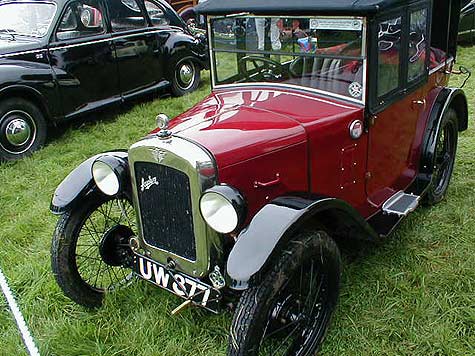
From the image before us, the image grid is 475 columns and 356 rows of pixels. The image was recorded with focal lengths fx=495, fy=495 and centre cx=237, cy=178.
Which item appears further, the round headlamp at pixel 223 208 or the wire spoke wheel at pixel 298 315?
the wire spoke wheel at pixel 298 315

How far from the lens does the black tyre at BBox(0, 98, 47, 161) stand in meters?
5.29

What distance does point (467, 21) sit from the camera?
888cm

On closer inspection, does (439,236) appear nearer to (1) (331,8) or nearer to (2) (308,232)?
(2) (308,232)

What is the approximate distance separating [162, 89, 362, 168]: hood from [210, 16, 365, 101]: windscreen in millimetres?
112

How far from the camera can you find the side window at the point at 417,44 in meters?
3.10

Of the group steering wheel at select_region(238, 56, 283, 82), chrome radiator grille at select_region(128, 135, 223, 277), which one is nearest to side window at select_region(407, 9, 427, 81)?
steering wheel at select_region(238, 56, 283, 82)

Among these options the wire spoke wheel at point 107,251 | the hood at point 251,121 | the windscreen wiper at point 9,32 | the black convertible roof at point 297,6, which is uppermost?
the black convertible roof at point 297,6

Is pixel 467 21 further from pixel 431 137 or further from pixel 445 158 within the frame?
pixel 431 137

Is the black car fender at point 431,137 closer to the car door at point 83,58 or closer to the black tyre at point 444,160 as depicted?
the black tyre at point 444,160

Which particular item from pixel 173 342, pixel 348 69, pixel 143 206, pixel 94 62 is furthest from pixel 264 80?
pixel 94 62

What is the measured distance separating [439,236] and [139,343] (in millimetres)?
2121

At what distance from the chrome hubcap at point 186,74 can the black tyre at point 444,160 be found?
437 centimetres

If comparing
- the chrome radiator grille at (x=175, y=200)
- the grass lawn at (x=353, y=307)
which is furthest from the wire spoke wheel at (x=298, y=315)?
the chrome radiator grille at (x=175, y=200)

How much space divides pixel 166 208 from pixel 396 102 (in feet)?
5.30
